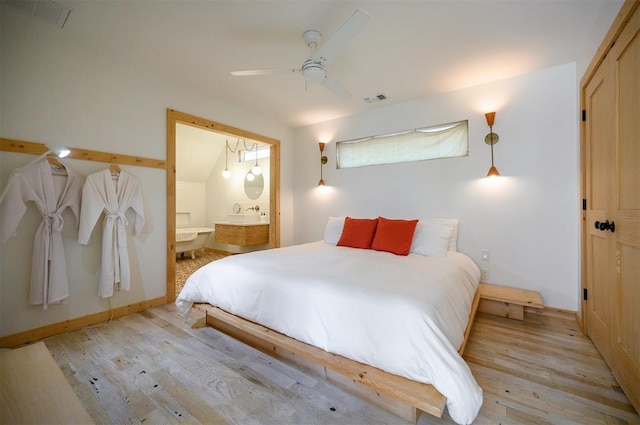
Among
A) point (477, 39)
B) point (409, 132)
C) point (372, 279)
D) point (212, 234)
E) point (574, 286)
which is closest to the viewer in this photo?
point (372, 279)

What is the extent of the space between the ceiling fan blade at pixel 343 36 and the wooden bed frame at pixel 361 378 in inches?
79.1

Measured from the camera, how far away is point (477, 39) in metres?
2.22

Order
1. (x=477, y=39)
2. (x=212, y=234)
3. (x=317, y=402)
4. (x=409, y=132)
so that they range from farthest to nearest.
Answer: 1. (x=212, y=234)
2. (x=409, y=132)
3. (x=477, y=39)
4. (x=317, y=402)

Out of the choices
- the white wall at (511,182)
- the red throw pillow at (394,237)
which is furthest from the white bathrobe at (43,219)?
the white wall at (511,182)

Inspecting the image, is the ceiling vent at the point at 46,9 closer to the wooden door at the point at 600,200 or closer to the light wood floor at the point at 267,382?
the light wood floor at the point at 267,382

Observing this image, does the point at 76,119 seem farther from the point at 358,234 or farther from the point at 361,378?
the point at 361,378

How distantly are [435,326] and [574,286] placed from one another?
2.31 meters

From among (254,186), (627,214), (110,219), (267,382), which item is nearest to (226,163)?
(254,186)

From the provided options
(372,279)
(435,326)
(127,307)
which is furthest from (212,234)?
(435,326)

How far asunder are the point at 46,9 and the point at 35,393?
265cm

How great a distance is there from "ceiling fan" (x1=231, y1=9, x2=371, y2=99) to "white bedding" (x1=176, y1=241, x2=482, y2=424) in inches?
60.0

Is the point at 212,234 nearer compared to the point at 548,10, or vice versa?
the point at 548,10

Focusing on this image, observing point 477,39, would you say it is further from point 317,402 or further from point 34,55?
point 34,55

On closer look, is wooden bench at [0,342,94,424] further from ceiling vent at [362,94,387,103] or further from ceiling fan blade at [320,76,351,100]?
ceiling vent at [362,94,387,103]
